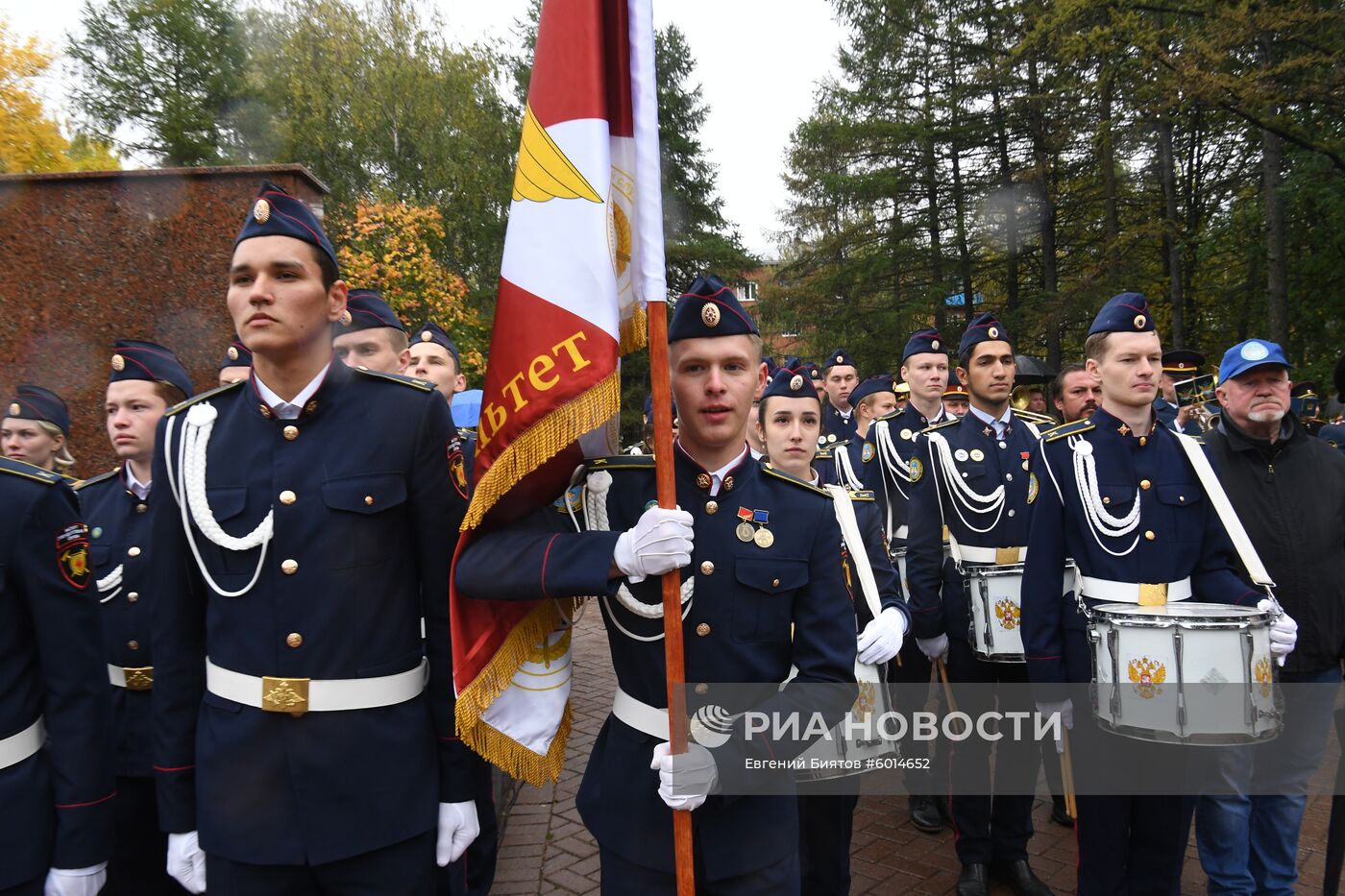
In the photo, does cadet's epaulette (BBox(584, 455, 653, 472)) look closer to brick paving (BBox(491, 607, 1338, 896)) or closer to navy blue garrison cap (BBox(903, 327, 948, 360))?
brick paving (BBox(491, 607, 1338, 896))

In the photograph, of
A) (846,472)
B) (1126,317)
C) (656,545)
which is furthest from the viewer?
(846,472)

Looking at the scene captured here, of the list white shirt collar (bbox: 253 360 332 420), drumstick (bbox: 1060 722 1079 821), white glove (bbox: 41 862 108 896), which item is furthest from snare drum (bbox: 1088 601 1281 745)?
white glove (bbox: 41 862 108 896)

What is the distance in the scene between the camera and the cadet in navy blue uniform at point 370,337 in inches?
190

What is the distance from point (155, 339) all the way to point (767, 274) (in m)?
25.0

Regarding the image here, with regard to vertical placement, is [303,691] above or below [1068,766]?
above

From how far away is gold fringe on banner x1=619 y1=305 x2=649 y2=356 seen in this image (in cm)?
269

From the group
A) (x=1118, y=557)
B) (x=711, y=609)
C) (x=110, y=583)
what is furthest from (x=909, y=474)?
(x=110, y=583)

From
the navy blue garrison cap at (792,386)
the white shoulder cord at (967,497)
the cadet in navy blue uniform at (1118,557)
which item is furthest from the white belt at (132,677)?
the white shoulder cord at (967,497)

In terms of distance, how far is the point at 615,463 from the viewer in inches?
102

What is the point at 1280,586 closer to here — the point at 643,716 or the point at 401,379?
the point at 643,716

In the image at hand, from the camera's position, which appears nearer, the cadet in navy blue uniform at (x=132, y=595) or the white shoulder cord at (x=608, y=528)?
the white shoulder cord at (x=608, y=528)

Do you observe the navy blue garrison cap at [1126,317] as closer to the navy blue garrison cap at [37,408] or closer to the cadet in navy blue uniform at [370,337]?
the cadet in navy blue uniform at [370,337]

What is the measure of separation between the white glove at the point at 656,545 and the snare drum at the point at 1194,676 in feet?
6.93

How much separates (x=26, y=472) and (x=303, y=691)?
1.07 metres
